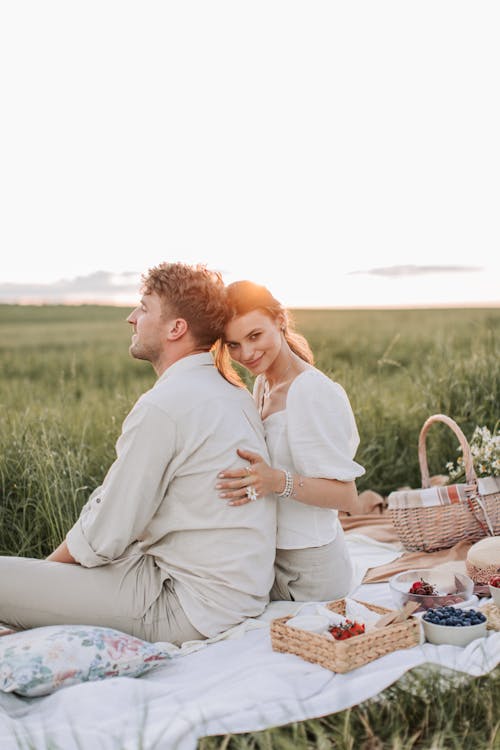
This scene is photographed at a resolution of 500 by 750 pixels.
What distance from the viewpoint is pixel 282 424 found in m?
3.37

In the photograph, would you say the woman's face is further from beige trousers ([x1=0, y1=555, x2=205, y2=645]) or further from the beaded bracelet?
beige trousers ([x1=0, y1=555, x2=205, y2=645])

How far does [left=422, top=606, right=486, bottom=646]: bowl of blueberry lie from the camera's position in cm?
288

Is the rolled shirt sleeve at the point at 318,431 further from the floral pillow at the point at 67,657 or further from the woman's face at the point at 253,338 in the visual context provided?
the floral pillow at the point at 67,657

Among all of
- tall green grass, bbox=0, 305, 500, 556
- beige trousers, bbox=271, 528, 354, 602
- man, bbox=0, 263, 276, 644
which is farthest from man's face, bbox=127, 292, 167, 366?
tall green grass, bbox=0, 305, 500, 556

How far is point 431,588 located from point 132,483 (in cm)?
123

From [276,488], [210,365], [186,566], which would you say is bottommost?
[186,566]

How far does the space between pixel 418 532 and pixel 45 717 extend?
2333 mm

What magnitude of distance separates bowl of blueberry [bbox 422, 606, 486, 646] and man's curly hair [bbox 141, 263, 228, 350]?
124cm

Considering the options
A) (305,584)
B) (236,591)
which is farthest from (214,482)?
(305,584)

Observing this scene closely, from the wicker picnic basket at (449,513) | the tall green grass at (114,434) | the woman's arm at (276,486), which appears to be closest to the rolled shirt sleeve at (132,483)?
the woman's arm at (276,486)

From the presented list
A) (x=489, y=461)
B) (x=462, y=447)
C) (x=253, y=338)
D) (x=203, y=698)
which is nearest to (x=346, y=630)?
(x=203, y=698)

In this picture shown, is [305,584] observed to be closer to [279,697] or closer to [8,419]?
[279,697]

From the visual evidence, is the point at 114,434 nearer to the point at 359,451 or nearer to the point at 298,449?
the point at 359,451

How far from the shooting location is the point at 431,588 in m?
3.30
